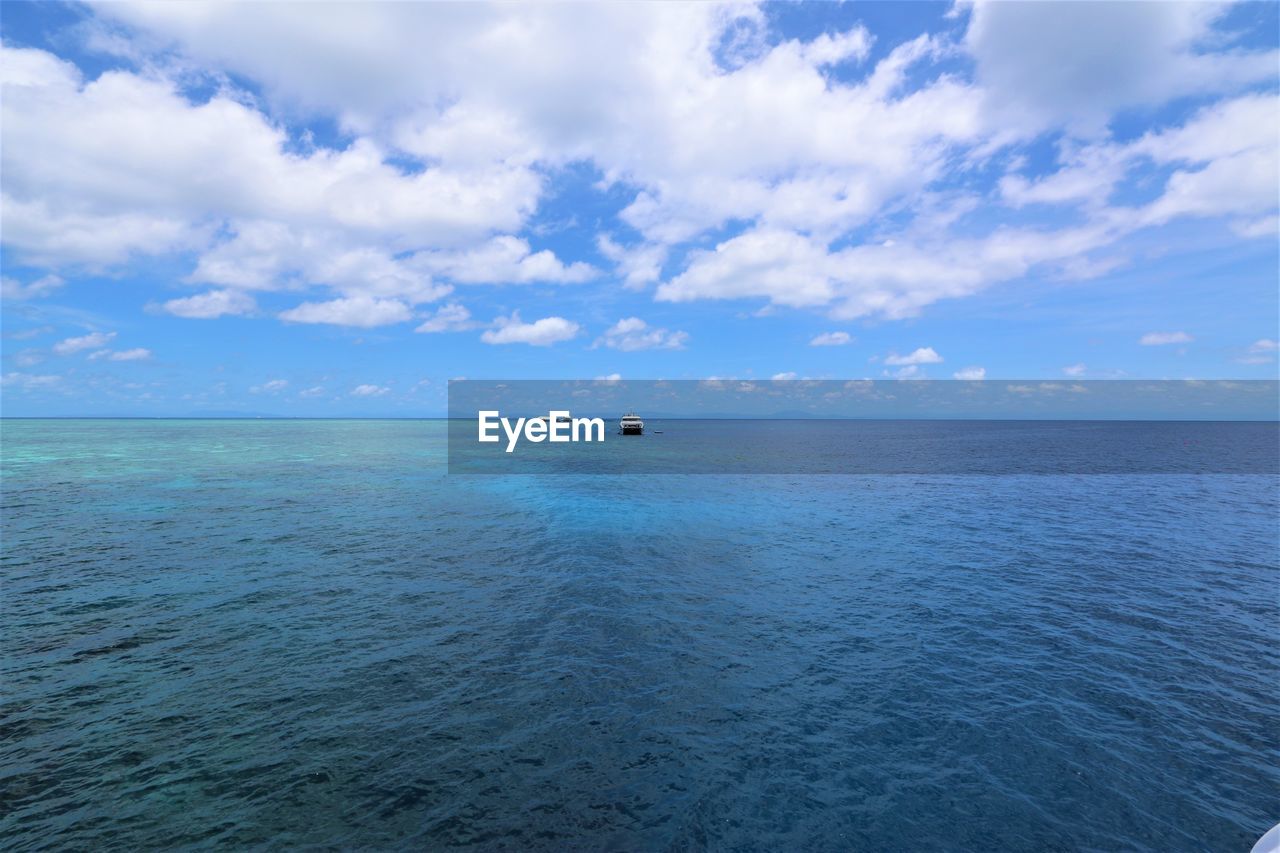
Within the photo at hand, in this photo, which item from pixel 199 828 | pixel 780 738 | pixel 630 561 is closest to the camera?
pixel 199 828

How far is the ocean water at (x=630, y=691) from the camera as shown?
13.4m

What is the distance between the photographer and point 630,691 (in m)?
19.2

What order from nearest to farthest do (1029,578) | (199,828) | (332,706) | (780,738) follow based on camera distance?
(199,828), (780,738), (332,706), (1029,578)

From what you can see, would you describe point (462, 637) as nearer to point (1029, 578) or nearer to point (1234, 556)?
point (1029, 578)

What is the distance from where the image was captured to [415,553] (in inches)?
1420

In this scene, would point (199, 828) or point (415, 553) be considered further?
point (415, 553)

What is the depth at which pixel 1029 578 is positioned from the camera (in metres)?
32.7

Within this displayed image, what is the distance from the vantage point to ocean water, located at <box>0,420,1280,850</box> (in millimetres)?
13367

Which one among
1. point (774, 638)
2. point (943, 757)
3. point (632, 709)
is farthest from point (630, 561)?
point (943, 757)

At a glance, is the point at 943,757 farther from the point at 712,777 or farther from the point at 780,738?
the point at 712,777

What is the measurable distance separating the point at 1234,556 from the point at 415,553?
5712 centimetres

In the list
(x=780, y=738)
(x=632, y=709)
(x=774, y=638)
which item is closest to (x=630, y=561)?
(x=774, y=638)

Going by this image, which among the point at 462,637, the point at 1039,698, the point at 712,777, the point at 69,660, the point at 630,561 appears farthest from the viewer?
the point at 630,561

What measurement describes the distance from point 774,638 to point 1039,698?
31.0ft
